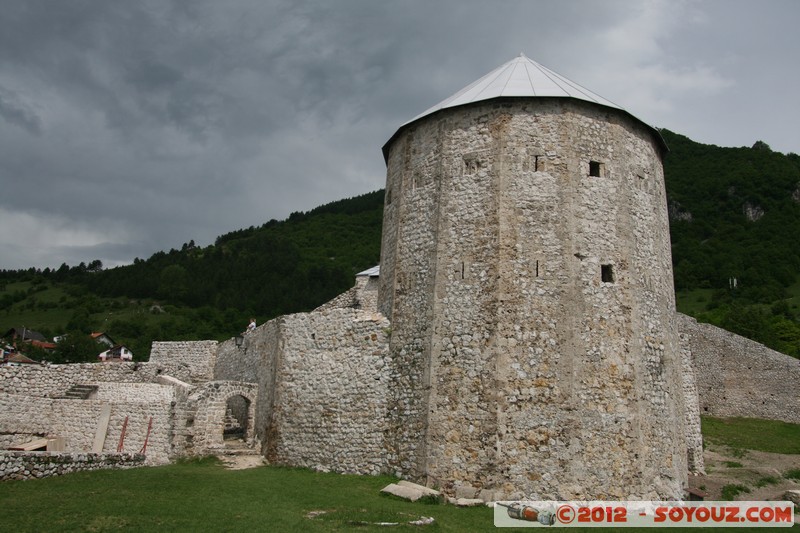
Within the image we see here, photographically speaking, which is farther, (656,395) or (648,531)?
(656,395)

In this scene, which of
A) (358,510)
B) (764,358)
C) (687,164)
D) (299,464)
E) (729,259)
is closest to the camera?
(358,510)

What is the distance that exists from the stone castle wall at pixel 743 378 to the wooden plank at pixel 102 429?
30268 millimetres

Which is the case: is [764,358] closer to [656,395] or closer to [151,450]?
[656,395]

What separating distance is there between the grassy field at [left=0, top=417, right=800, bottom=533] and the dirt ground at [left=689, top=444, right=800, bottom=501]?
32.5 feet

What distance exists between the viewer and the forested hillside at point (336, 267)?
264 ft

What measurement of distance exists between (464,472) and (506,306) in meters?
A: 4.59

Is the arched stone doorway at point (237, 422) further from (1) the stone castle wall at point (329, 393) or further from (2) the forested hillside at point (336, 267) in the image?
(2) the forested hillside at point (336, 267)

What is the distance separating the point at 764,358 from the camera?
121 feet

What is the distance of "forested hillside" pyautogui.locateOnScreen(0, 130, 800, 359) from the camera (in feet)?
264

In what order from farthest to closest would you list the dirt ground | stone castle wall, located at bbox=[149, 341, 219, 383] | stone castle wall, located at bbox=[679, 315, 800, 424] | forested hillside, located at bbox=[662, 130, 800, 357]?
forested hillside, located at bbox=[662, 130, 800, 357] < stone castle wall, located at bbox=[679, 315, 800, 424] < stone castle wall, located at bbox=[149, 341, 219, 383] < the dirt ground

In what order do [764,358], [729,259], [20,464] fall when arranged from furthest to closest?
[729,259] < [764,358] < [20,464]

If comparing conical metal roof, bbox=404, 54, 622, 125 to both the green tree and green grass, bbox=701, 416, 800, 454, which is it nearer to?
green grass, bbox=701, 416, 800, 454

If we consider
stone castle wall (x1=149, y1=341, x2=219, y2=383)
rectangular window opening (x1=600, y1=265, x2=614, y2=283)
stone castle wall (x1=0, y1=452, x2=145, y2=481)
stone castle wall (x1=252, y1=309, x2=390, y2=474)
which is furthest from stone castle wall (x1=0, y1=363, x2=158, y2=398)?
rectangular window opening (x1=600, y1=265, x2=614, y2=283)

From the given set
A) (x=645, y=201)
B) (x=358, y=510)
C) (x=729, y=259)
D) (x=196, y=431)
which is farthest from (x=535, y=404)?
(x=729, y=259)
